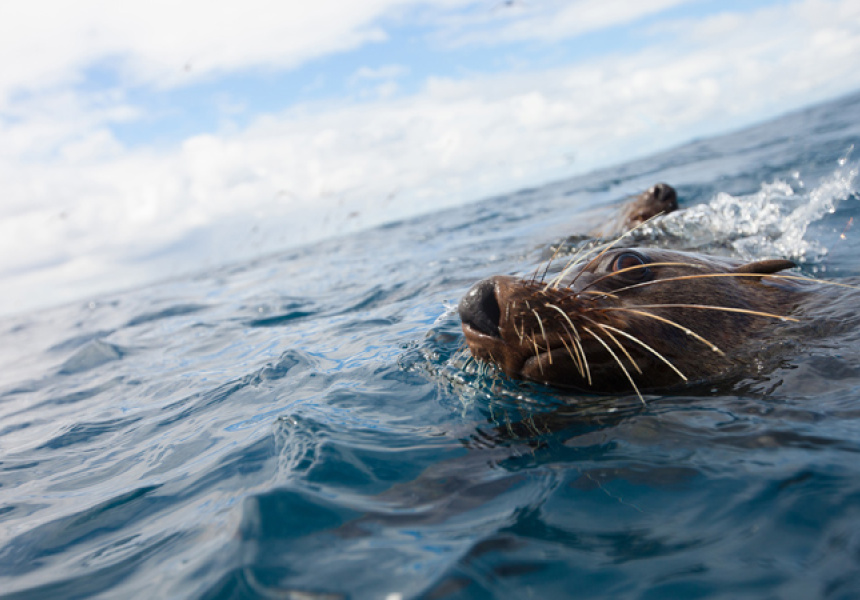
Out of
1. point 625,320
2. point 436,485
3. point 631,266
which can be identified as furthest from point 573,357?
point 436,485

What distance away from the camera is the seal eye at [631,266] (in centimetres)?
360

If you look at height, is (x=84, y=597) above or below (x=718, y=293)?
below

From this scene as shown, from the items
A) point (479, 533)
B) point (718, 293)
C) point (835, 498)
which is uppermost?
point (718, 293)

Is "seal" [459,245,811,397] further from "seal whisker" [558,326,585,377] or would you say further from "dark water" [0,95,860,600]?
"dark water" [0,95,860,600]

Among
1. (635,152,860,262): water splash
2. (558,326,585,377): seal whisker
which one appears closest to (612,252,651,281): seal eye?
(558,326,585,377): seal whisker

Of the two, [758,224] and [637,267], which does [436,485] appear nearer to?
[637,267]

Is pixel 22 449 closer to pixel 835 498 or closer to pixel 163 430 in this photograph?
pixel 163 430

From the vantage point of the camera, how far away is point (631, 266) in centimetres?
361

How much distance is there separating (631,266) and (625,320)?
1.48 feet

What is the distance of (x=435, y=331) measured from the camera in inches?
209

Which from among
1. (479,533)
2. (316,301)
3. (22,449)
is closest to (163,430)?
(22,449)

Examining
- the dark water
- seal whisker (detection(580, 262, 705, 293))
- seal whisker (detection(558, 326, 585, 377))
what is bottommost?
the dark water

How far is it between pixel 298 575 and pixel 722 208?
28.0ft

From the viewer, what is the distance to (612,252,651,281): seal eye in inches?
142
